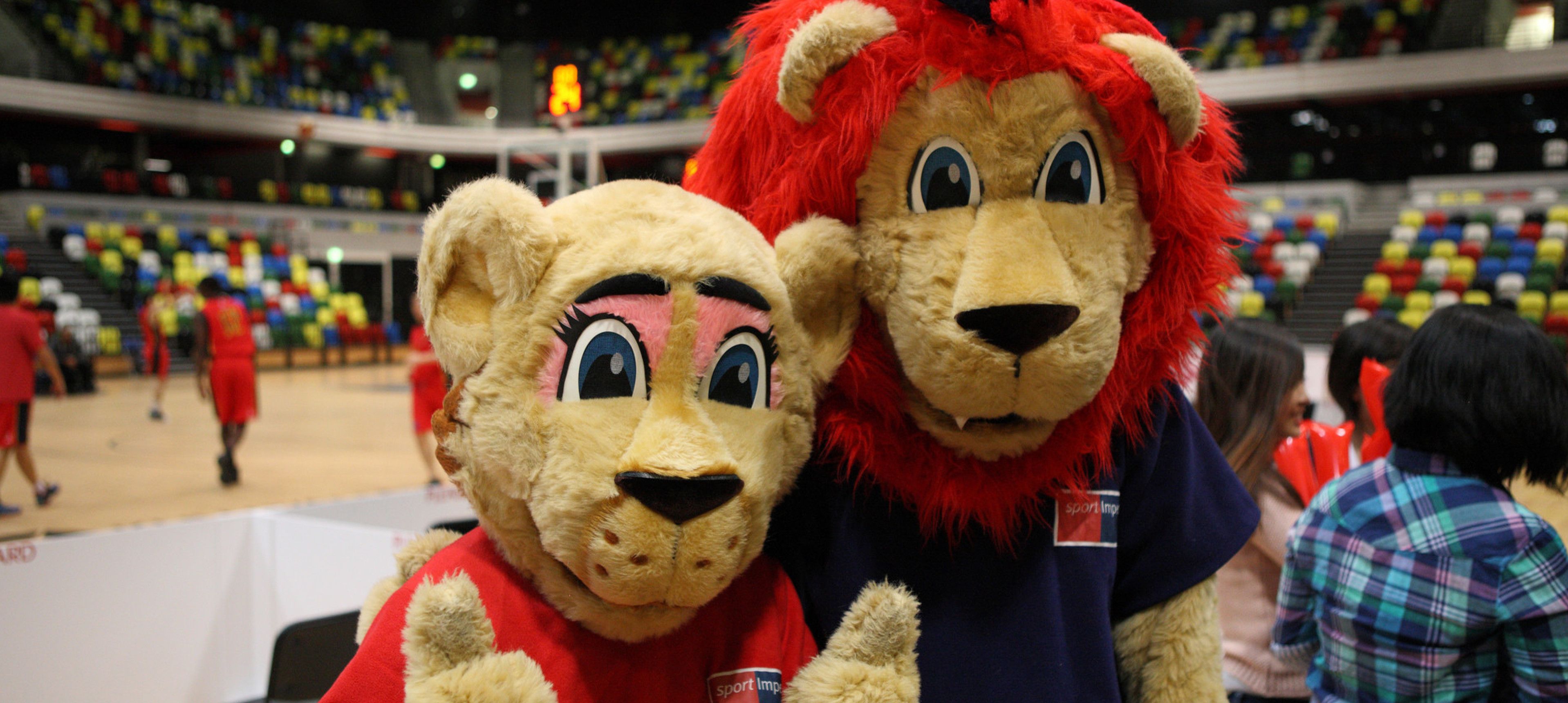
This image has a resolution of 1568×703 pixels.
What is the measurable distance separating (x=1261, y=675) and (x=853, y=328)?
4.52ft

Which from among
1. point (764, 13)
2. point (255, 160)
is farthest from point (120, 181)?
point (764, 13)

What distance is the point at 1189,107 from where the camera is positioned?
1.00 meters

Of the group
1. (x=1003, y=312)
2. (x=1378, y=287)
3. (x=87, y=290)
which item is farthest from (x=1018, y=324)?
(x=87, y=290)

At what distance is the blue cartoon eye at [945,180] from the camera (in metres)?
0.96

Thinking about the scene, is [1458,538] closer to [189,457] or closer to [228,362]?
[228,362]

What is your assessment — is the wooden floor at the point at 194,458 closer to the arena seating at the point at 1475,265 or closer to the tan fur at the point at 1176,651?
the tan fur at the point at 1176,651

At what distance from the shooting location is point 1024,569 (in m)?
1.06

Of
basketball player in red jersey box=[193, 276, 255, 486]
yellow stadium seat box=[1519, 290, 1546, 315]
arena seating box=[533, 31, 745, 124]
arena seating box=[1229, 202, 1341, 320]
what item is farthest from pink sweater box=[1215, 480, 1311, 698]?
arena seating box=[533, 31, 745, 124]

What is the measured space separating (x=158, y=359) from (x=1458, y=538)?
11.5 m

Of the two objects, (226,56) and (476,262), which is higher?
(226,56)

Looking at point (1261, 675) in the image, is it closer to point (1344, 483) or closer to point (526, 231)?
point (1344, 483)

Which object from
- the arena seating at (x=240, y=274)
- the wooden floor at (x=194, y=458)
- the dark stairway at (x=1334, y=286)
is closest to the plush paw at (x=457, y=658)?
the wooden floor at (x=194, y=458)

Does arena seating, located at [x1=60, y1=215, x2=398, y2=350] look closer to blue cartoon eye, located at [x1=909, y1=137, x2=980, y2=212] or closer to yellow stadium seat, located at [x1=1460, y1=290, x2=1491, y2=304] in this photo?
blue cartoon eye, located at [x1=909, y1=137, x2=980, y2=212]

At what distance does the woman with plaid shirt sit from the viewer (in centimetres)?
135
